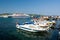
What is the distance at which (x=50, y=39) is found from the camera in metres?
23.1

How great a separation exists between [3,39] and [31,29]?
8.29 metres

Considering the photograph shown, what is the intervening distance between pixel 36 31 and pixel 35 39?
18.3ft

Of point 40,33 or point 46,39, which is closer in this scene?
point 46,39

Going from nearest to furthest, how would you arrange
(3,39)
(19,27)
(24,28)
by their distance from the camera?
(3,39), (24,28), (19,27)

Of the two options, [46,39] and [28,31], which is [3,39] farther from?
[28,31]

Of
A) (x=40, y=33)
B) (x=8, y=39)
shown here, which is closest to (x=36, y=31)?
(x=40, y=33)

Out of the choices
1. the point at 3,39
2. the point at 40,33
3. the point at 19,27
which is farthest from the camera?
the point at 19,27

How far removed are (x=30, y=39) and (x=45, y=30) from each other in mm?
6429

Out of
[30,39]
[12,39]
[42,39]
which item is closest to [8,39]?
[12,39]

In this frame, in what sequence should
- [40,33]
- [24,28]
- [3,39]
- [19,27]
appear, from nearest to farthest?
[3,39], [40,33], [24,28], [19,27]

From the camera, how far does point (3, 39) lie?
2255 centimetres

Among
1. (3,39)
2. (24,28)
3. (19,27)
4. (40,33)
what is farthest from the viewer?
(19,27)

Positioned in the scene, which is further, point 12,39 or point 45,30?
point 45,30

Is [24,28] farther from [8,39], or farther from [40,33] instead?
[8,39]
